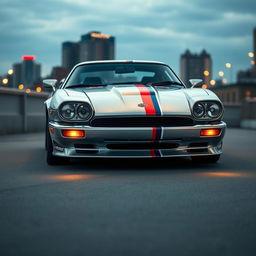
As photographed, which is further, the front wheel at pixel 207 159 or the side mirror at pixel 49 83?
the side mirror at pixel 49 83

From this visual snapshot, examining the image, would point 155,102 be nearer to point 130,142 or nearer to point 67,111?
point 130,142

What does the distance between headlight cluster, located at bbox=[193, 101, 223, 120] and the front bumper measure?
128 millimetres

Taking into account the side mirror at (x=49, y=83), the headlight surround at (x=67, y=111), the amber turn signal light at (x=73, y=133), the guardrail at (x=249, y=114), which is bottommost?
the guardrail at (x=249, y=114)

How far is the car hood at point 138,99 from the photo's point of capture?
5.39 metres

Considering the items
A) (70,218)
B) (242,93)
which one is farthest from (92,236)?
(242,93)

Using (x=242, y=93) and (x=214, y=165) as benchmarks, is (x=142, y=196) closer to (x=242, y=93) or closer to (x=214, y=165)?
(x=214, y=165)

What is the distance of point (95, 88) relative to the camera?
242 inches

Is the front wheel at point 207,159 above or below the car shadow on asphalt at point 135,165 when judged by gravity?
above

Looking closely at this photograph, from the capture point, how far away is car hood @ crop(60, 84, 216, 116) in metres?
5.39

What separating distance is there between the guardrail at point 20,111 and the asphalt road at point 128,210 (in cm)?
850

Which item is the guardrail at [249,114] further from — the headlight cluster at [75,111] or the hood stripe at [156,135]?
the headlight cluster at [75,111]

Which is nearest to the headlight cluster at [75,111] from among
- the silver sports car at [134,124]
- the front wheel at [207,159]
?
the silver sports car at [134,124]

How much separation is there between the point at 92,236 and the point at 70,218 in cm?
46

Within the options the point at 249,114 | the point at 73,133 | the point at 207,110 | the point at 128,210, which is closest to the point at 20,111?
the point at 73,133
